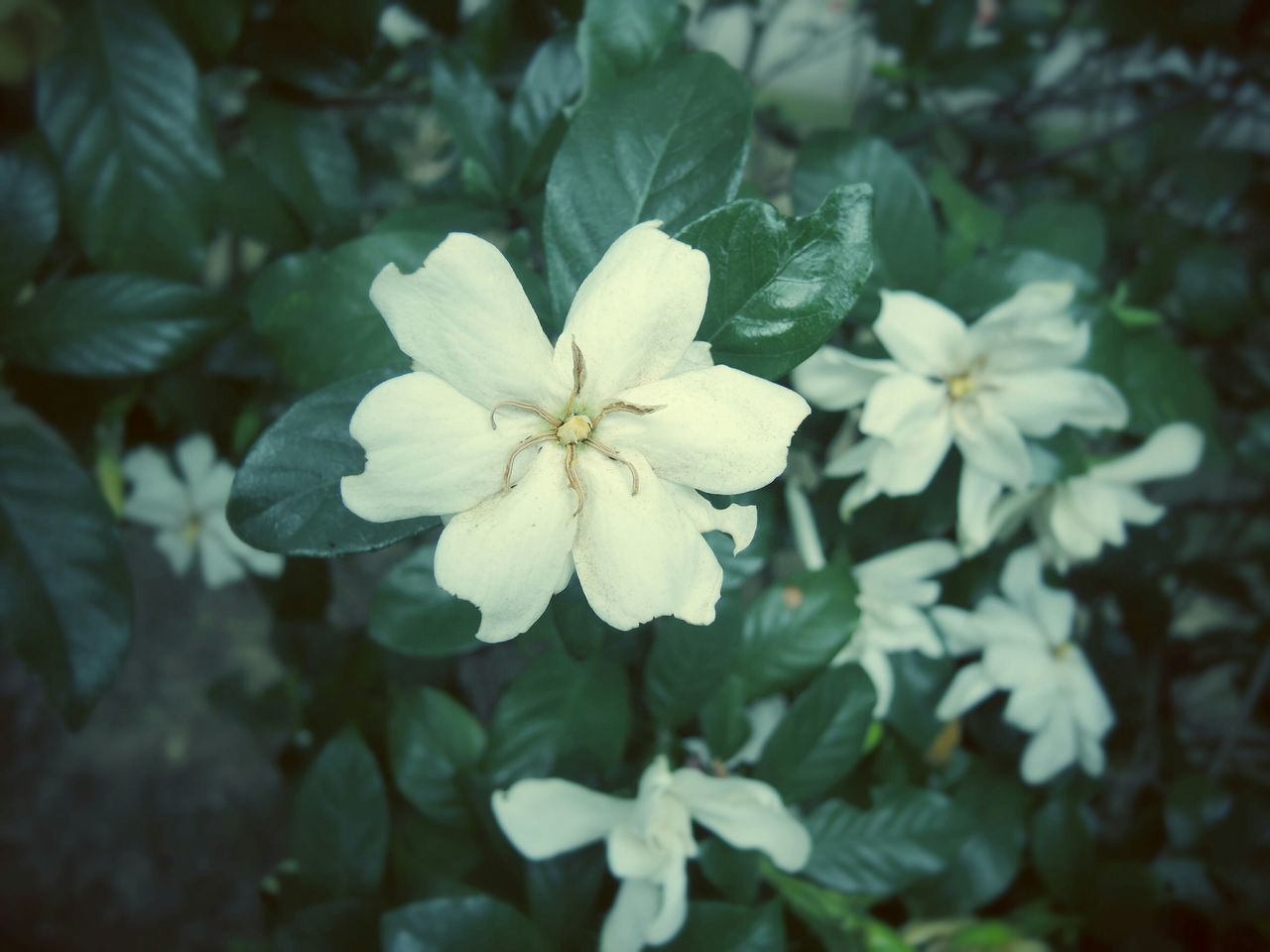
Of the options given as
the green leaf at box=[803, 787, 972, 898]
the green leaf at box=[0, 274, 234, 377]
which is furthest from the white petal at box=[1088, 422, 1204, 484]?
the green leaf at box=[0, 274, 234, 377]

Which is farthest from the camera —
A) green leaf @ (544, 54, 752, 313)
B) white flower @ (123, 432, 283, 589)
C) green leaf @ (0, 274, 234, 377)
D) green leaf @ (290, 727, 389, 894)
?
white flower @ (123, 432, 283, 589)

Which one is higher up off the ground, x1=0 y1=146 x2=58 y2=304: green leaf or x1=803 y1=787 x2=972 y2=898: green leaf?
x1=0 y1=146 x2=58 y2=304: green leaf

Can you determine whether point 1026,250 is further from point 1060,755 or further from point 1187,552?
point 1187,552

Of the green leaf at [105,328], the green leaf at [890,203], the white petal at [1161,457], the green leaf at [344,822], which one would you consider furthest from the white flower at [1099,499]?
the green leaf at [105,328]

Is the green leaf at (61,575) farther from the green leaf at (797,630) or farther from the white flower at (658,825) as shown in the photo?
the green leaf at (797,630)

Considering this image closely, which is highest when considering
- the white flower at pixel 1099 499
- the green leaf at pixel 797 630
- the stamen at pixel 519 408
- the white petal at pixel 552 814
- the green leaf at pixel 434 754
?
the stamen at pixel 519 408

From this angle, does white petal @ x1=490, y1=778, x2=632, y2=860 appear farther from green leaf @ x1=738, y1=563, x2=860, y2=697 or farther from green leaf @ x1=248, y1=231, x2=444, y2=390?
green leaf @ x1=248, y1=231, x2=444, y2=390
